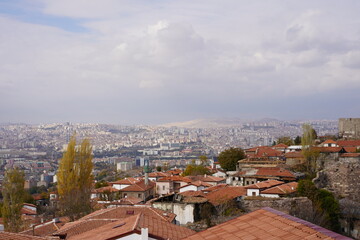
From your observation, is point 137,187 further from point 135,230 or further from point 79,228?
point 135,230

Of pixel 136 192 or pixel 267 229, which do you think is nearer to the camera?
pixel 267 229

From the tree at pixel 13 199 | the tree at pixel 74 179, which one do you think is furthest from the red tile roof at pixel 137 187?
the tree at pixel 13 199

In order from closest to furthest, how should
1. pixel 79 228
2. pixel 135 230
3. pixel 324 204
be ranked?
1. pixel 135 230
2. pixel 79 228
3. pixel 324 204

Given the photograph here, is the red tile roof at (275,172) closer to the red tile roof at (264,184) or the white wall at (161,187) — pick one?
the red tile roof at (264,184)

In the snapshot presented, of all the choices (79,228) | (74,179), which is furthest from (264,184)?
(79,228)

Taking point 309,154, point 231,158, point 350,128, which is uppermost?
point 350,128

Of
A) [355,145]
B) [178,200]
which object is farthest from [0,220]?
[355,145]

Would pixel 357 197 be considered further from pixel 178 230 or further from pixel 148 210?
pixel 178 230
